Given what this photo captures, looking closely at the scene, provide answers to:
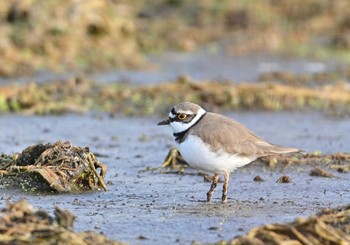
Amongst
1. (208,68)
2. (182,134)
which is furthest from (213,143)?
(208,68)

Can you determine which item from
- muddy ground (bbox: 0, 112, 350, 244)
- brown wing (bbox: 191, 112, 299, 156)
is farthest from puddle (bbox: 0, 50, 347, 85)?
brown wing (bbox: 191, 112, 299, 156)

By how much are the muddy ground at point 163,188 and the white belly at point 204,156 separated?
34 centimetres

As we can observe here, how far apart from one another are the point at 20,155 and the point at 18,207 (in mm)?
2602

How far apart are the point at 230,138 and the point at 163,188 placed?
1.13m

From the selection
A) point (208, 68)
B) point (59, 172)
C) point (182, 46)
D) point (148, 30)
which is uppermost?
point (148, 30)

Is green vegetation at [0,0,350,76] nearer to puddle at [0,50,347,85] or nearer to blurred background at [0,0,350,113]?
blurred background at [0,0,350,113]

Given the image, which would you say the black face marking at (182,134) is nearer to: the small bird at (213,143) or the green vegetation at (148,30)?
the small bird at (213,143)

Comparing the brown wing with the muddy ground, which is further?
the brown wing

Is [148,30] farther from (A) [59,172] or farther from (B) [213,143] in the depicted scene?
(B) [213,143]

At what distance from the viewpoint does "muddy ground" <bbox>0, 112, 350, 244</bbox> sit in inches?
279

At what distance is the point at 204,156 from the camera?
7887mm

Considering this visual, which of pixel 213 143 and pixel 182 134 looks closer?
pixel 213 143

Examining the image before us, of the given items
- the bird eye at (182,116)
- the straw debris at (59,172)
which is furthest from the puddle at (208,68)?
the bird eye at (182,116)

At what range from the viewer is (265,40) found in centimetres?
2402
